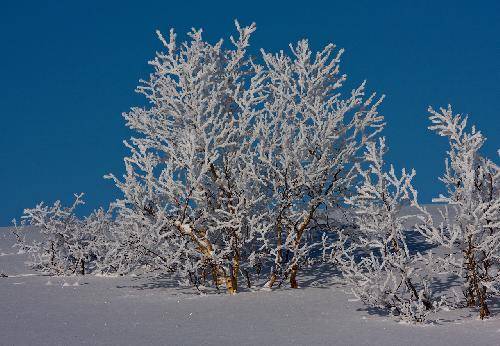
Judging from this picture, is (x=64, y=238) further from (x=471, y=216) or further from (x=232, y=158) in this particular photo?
(x=471, y=216)

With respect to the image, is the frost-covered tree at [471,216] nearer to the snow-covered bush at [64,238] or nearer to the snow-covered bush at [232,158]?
the snow-covered bush at [232,158]

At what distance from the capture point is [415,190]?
6.91 m

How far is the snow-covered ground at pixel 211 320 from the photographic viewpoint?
651 cm

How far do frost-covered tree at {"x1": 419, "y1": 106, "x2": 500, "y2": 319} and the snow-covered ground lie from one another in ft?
1.50

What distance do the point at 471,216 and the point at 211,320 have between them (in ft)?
10.7

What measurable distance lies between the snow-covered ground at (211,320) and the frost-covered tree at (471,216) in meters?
0.46

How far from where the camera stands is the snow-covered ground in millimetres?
6512

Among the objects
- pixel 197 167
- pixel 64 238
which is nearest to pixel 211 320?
pixel 197 167

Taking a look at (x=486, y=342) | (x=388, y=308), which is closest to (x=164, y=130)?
(x=388, y=308)

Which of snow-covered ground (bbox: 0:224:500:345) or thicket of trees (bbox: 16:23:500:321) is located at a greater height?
thicket of trees (bbox: 16:23:500:321)

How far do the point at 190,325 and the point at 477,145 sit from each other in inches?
160

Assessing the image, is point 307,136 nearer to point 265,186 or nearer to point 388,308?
point 265,186

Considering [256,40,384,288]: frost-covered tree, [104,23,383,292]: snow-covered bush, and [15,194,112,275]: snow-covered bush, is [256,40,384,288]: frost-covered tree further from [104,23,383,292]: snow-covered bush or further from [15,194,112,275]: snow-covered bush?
[15,194,112,275]: snow-covered bush

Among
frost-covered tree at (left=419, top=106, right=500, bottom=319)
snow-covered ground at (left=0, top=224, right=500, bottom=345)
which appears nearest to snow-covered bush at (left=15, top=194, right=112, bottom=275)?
snow-covered ground at (left=0, top=224, right=500, bottom=345)
